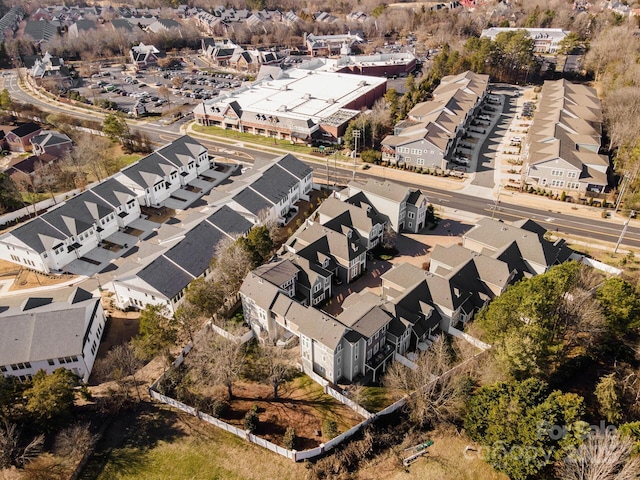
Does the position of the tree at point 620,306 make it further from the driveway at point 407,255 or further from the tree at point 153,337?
the tree at point 153,337

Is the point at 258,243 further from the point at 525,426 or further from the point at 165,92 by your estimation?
the point at 165,92

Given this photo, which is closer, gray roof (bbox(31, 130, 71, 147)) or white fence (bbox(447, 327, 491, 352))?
white fence (bbox(447, 327, 491, 352))

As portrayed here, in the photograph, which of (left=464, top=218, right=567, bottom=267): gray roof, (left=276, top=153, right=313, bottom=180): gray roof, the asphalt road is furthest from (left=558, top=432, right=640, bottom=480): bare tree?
(left=276, top=153, right=313, bottom=180): gray roof

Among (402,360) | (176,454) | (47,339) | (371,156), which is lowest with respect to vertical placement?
(176,454)

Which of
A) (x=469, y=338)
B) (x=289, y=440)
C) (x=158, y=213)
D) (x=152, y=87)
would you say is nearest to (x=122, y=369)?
(x=289, y=440)

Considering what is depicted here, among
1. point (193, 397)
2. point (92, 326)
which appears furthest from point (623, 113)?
point (92, 326)

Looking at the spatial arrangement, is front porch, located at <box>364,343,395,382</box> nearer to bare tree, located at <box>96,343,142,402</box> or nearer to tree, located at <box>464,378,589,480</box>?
tree, located at <box>464,378,589,480</box>
